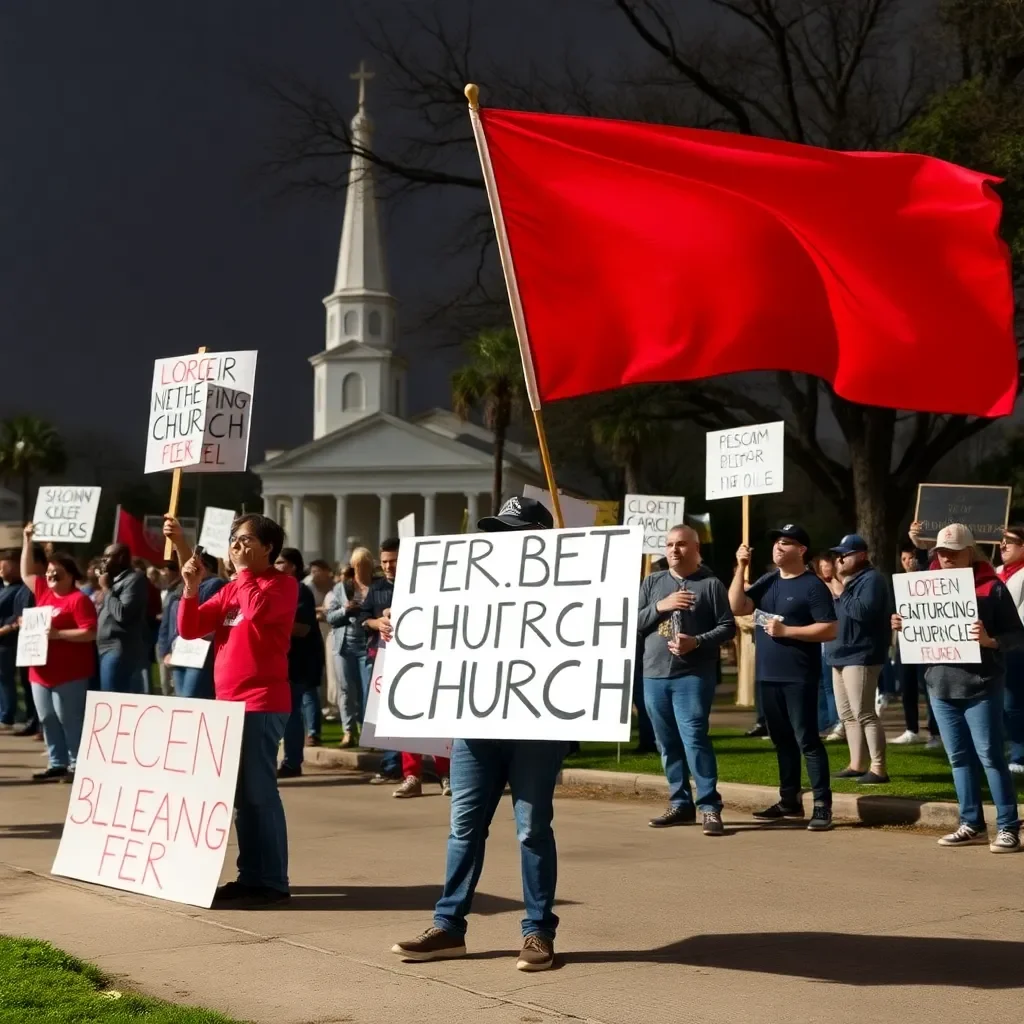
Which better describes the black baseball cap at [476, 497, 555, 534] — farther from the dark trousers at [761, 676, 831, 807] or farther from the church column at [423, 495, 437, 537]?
the church column at [423, 495, 437, 537]

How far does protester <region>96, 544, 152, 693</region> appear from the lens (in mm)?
12773

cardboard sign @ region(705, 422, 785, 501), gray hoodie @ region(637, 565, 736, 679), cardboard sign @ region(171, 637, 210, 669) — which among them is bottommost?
cardboard sign @ region(171, 637, 210, 669)

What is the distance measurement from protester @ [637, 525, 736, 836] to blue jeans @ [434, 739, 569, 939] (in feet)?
13.7

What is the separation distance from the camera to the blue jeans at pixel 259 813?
7574 millimetres

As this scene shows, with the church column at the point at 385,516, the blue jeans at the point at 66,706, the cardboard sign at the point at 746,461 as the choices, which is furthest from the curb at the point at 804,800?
the church column at the point at 385,516

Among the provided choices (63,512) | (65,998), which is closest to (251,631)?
(65,998)

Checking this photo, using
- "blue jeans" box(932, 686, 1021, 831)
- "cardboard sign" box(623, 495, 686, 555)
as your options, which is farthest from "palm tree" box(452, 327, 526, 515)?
"blue jeans" box(932, 686, 1021, 831)

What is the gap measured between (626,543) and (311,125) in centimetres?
2910

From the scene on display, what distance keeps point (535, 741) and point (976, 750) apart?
4.39m

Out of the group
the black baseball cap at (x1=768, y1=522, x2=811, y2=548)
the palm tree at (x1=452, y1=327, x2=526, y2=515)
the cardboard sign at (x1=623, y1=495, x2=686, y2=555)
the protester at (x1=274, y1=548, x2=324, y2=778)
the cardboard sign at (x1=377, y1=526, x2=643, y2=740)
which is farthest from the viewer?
the palm tree at (x1=452, y1=327, x2=526, y2=515)

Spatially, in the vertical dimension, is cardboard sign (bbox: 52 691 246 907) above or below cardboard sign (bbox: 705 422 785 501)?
below

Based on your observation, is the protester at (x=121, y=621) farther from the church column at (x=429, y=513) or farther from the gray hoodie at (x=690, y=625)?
the church column at (x=429, y=513)

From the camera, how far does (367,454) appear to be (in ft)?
295

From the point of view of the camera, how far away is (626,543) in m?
5.94
